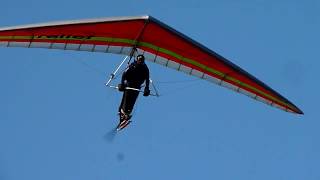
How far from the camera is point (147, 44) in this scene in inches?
1224

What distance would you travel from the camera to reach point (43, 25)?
28.2 metres

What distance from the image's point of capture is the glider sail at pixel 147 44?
28656 mm

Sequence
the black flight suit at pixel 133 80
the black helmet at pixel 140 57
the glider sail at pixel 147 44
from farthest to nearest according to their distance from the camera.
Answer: the black flight suit at pixel 133 80 → the black helmet at pixel 140 57 → the glider sail at pixel 147 44

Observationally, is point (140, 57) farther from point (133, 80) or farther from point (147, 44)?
point (147, 44)

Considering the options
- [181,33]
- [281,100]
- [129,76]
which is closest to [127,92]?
[129,76]

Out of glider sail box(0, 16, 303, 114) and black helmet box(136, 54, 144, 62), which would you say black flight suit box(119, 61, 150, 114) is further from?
glider sail box(0, 16, 303, 114)

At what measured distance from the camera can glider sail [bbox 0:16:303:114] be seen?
28656 mm

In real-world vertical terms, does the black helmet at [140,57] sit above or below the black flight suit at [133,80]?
above

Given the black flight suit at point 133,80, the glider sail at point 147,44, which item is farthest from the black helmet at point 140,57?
the glider sail at point 147,44

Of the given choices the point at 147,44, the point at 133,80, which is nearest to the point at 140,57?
the point at 133,80

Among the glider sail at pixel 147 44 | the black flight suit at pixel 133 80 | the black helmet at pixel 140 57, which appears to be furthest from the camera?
the black flight suit at pixel 133 80

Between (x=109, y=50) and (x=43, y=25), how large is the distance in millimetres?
3102

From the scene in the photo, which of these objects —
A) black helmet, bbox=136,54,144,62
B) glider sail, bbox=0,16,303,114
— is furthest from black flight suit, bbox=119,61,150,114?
glider sail, bbox=0,16,303,114

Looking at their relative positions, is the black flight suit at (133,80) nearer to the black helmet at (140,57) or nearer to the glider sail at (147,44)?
the black helmet at (140,57)
